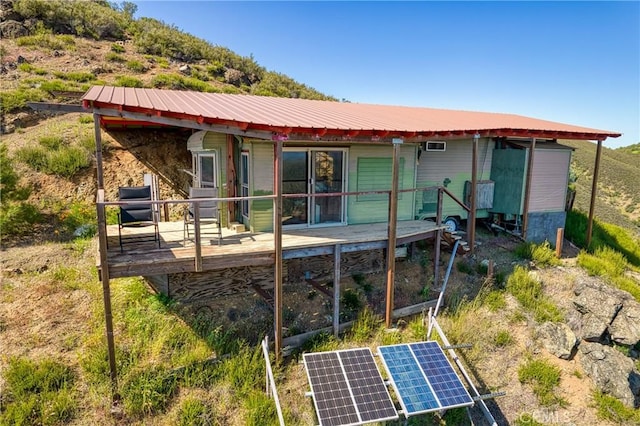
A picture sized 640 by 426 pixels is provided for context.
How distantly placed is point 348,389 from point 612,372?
5.34 m

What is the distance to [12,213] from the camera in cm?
906

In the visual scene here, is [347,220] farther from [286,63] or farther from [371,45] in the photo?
[286,63]

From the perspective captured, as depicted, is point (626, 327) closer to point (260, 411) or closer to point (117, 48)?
point (260, 411)

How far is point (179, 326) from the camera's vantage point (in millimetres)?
6797

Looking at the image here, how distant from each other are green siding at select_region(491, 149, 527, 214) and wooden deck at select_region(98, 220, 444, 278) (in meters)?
3.91

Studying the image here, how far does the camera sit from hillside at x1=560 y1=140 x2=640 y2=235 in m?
22.3

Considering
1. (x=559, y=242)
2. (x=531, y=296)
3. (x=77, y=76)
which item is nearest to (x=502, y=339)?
(x=531, y=296)

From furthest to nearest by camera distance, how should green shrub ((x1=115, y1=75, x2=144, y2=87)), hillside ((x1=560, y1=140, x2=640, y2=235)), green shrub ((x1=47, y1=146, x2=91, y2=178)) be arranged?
hillside ((x1=560, y1=140, x2=640, y2=235))
green shrub ((x1=115, y1=75, x2=144, y2=87))
green shrub ((x1=47, y1=146, x2=91, y2=178))

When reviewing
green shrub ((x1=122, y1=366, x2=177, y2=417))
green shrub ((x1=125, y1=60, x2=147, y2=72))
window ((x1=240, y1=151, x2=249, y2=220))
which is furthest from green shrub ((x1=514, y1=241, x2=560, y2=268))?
green shrub ((x1=125, y1=60, x2=147, y2=72))

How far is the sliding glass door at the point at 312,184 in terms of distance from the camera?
792cm

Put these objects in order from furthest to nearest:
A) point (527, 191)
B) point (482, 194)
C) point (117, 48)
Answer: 1. point (117, 48)
2. point (482, 194)
3. point (527, 191)

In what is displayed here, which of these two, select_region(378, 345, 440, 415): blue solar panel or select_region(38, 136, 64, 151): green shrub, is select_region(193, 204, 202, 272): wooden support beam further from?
select_region(38, 136, 64, 151): green shrub

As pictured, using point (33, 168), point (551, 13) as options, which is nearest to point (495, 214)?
point (551, 13)

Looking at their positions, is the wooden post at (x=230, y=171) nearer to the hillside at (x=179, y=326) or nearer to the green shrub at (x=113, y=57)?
the hillside at (x=179, y=326)
